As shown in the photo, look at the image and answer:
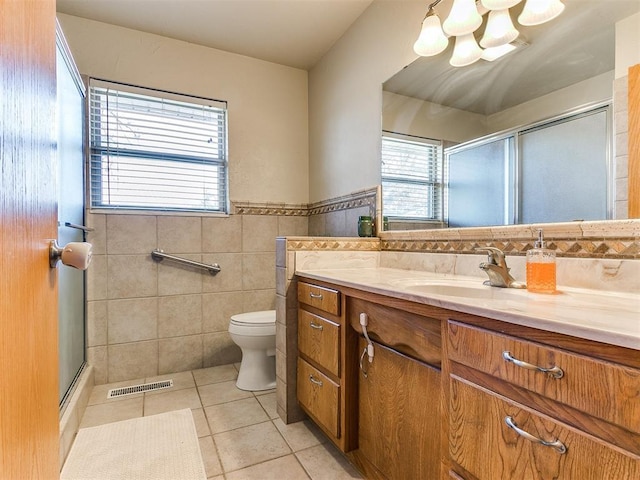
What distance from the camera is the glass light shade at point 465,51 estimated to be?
155 centimetres

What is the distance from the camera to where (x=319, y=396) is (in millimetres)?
1522

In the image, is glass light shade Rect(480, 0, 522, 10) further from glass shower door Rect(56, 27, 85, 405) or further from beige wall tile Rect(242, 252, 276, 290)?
beige wall tile Rect(242, 252, 276, 290)

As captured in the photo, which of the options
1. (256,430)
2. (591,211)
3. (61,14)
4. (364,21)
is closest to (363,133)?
(364,21)

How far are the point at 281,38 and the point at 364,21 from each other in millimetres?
640

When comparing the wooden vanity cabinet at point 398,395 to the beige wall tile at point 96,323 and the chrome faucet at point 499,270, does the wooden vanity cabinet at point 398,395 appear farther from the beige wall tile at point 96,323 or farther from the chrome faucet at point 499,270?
the beige wall tile at point 96,323

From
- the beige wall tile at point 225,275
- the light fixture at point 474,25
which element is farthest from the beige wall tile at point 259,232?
the light fixture at point 474,25

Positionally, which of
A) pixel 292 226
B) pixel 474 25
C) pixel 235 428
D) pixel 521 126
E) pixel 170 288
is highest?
pixel 474 25

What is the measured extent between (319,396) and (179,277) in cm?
147

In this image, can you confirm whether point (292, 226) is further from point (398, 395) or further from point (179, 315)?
point (398, 395)

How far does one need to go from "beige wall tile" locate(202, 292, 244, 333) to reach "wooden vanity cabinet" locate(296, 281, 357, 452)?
106cm

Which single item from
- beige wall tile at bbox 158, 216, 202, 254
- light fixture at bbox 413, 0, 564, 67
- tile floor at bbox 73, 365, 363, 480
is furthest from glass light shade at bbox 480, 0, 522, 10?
beige wall tile at bbox 158, 216, 202, 254

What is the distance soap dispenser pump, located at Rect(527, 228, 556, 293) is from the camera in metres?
1.05

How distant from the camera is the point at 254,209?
271 centimetres

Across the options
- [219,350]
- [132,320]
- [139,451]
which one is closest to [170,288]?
[132,320]
